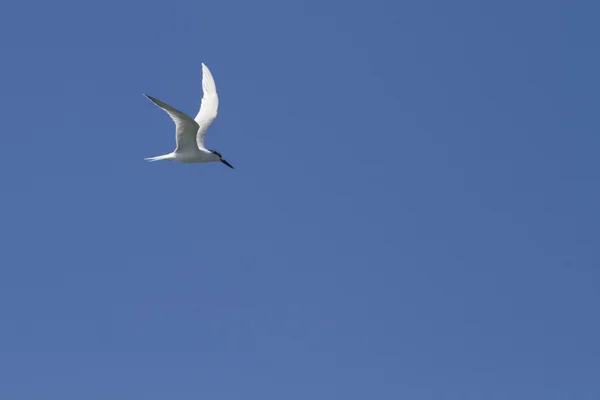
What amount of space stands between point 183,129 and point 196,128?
0.58m

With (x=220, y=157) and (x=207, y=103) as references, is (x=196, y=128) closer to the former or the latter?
(x=220, y=157)

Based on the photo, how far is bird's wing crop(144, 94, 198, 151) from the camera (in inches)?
1956

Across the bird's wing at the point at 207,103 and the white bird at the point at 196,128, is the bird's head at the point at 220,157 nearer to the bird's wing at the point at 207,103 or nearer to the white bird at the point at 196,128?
the white bird at the point at 196,128

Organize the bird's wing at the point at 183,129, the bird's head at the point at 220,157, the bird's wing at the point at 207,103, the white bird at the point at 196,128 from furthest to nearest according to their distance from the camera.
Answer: the bird's wing at the point at 207,103 → the bird's head at the point at 220,157 → the white bird at the point at 196,128 → the bird's wing at the point at 183,129

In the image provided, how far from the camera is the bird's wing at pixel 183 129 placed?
163ft

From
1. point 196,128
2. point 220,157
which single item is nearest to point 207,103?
point 220,157

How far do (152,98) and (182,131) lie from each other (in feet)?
18.6

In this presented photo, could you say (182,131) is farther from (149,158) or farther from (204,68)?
(204,68)

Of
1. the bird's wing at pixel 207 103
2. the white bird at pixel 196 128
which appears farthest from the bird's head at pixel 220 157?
the bird's wing at pixel 207 103

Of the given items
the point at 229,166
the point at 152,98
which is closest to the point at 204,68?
the point at 229,166

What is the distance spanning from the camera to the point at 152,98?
151 ft

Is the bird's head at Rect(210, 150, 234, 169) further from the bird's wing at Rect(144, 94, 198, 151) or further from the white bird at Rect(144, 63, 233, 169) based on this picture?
the bird's wing at Rect(144, 94, 198, 151)

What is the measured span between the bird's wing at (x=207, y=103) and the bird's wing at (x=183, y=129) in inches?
127

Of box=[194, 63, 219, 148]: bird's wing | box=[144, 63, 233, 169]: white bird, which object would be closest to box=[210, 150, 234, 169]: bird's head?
box=[144, 63, 233, 169]: white bird
